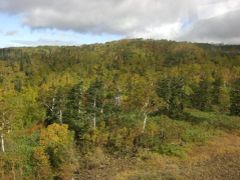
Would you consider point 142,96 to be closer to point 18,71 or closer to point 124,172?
point 124,172

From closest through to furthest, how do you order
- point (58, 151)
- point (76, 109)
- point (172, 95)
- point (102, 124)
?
point (58, 151) → point (102, 124) → point (76, 109) → point (172, 95)

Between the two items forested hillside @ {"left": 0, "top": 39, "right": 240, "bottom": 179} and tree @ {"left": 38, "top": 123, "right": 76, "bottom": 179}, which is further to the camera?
forested hillside @ {"left": 0, "top": 39, "right": 240, "bottom": 179}

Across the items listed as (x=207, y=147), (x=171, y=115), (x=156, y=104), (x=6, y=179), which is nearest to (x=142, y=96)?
(x=156, y=104)

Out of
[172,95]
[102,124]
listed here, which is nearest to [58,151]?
[102,124]

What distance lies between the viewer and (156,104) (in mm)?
68312

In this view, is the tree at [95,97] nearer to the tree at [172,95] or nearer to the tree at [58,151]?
the tree at [58,151]

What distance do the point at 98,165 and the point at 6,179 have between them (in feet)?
42.6

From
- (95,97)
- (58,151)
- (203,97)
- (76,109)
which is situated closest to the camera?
(58,151)

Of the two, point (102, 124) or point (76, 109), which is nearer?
point (102, 124)

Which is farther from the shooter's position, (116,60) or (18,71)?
(116,60)

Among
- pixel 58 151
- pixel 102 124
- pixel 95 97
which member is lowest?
pixel 58 151

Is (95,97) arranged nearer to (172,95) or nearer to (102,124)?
(102,124)

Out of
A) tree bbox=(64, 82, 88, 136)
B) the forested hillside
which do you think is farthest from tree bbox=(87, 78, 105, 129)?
tree bbox=(64, 82, 88, 136)

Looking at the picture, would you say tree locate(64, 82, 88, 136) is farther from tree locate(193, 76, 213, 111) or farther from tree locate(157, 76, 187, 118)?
tree locate(193, 76, 213, 111)
